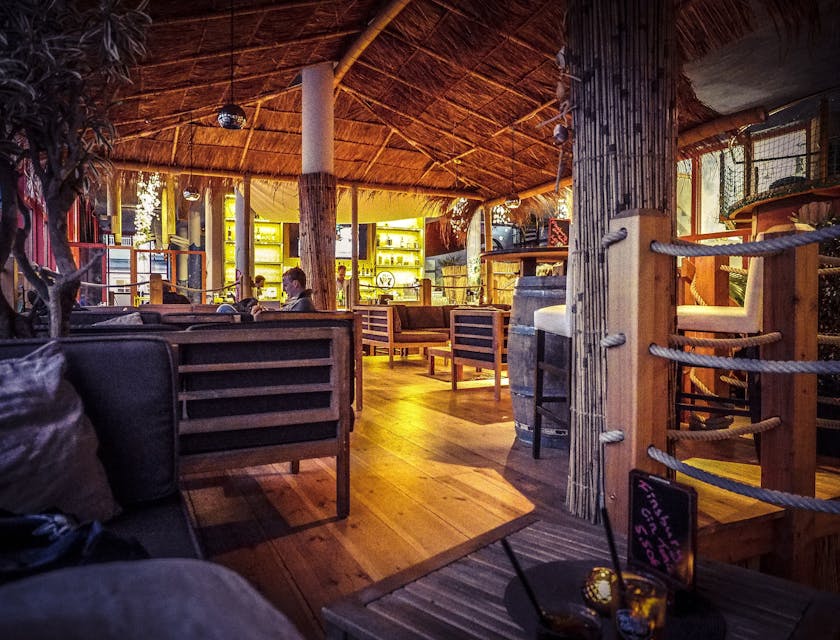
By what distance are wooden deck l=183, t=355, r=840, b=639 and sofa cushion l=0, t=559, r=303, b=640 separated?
3.47ft

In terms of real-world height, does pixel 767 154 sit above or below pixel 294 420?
above

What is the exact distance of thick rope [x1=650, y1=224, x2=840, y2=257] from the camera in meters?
1.11

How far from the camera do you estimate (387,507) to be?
240cm

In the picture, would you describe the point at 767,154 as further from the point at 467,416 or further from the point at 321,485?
the point at 321,485

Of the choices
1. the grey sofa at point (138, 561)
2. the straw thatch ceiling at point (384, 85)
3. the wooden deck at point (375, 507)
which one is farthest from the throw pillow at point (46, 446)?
the straw thatch ceiling at point (384, 85)

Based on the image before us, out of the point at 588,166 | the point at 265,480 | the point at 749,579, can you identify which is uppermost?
the point at 588,166

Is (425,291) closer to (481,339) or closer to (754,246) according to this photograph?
(481,339)

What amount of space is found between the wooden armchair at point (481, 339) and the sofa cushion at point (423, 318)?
7.30 ft

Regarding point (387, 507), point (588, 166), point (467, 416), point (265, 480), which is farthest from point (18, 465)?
point (467, 416)

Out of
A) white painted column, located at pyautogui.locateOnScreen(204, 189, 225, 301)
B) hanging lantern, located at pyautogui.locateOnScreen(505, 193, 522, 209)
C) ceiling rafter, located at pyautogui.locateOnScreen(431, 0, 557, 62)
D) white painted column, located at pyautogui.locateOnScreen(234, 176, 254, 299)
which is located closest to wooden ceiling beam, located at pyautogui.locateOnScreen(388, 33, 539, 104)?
ceiling rafter, located at pyautogui.locateOnScreen(431, 0, 557, 62)

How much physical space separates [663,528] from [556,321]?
1.54 metres

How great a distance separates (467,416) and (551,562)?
10.4 ft

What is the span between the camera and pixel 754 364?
1.22 metres

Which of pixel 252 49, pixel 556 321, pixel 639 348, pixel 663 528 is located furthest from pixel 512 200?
pixel 663 528
